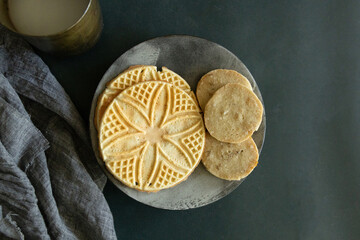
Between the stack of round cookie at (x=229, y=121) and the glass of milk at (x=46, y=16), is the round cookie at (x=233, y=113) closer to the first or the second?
the stack of round cookie at (x=229, y=121)

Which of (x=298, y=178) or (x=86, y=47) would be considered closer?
(x=86, y=47)

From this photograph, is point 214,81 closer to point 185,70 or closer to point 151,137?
point 185,70

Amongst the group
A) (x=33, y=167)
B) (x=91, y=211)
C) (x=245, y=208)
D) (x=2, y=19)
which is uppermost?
(x=2, y=19)

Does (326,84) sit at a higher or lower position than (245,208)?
higher

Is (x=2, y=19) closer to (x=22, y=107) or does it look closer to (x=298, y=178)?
(x=22, y=107)

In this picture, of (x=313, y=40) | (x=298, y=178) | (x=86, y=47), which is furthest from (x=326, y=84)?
(x=86, y=47)

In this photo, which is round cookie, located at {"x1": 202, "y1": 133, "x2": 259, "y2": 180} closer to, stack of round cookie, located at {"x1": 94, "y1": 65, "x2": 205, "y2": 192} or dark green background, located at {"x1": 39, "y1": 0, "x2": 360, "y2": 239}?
stack of round cookie, located at {"x1": 94, "y1": 65, "x2": 205, "y2": 192}
